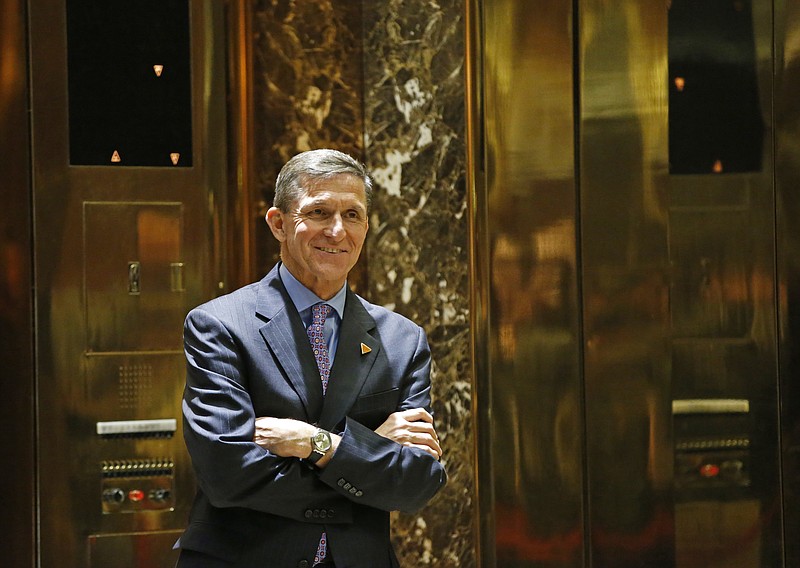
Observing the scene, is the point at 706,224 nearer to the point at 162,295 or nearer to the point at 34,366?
the point at 162,295

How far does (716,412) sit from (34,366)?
248cm

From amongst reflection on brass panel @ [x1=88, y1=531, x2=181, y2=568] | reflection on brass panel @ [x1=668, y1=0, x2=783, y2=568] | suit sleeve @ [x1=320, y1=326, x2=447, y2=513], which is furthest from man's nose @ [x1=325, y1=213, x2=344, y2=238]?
reflection on brass panel @ [x1=668, y1=0, x2=783, y2=568]

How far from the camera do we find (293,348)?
2.04 metres

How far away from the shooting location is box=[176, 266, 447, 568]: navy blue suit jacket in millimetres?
1932

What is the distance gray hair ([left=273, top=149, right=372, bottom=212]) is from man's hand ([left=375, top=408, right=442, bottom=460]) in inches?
21.0

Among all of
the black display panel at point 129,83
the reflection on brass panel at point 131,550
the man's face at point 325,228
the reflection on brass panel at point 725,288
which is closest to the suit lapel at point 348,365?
the man's face at point 325,228

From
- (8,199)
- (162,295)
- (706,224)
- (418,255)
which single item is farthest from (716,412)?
(8,199)

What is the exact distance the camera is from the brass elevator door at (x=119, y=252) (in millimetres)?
3219

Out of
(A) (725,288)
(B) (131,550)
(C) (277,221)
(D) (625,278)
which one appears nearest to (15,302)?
(B) (131,550)

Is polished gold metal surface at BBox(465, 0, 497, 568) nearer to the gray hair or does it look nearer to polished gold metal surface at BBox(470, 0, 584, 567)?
polished gold metal surface at BBox(470, 0, 584, 567)

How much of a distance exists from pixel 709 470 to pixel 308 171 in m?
2.23

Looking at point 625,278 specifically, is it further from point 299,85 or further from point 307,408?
point 307,408

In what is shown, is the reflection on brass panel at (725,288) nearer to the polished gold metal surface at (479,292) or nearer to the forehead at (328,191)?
the polished gold metal surface at (479,292)

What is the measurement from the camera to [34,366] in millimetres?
3213
